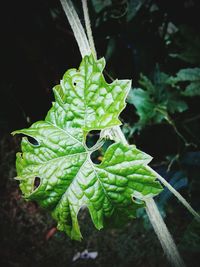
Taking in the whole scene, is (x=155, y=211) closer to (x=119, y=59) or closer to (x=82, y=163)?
(x=82, y=163)

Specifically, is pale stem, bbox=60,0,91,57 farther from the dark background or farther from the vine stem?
the dark background

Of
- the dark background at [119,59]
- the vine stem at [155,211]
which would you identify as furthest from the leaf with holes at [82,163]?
the dark background at [119,59]

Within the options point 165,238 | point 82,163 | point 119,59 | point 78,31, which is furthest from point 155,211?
point 119,59

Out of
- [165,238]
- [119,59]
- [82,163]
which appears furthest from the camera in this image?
[119,59]

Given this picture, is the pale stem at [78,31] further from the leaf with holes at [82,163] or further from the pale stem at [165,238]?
the pale stem at [165,238]

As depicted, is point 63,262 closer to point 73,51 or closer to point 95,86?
point 73,51

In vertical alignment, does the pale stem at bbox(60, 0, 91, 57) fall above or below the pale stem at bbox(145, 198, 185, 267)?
above

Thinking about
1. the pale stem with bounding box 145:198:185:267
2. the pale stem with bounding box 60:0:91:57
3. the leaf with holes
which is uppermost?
the pale stem with bounding box 60:0:91:57

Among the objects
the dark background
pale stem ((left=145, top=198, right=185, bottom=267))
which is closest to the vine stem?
pale stem ((left=145, top=198, right=185, bottom=267))
